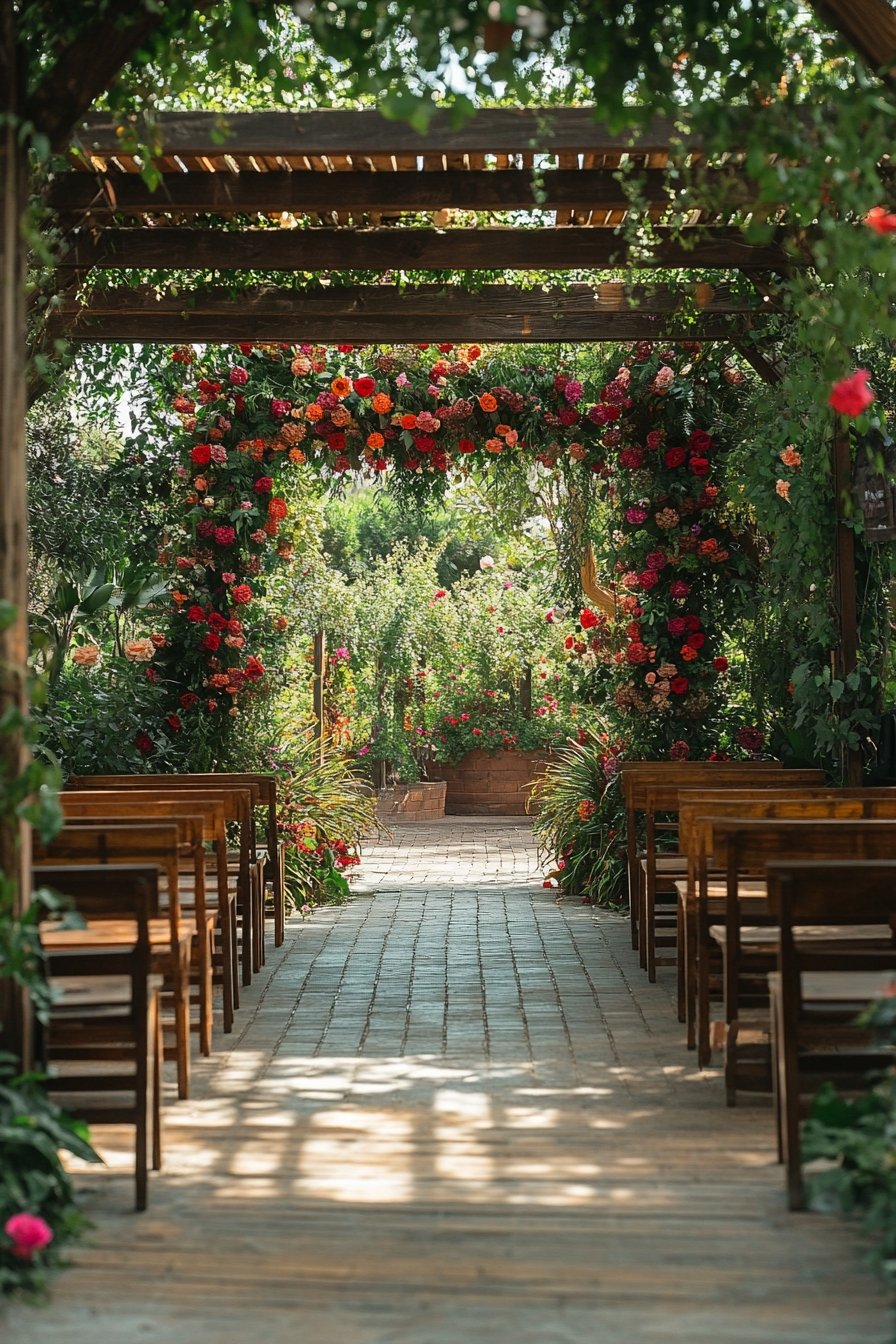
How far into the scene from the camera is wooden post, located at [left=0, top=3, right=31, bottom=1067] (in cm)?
367

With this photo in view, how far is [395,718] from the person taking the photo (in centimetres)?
1789

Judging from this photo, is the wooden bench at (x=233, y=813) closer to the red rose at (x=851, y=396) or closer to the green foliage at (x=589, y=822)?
the green foliage at (x=589, y=822)

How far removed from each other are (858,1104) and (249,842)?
3.93m

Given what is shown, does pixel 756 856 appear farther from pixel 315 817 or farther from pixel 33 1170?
pixel 315 817

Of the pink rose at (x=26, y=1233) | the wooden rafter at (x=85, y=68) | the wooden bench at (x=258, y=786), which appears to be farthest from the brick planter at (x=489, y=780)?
the pink rose at (x=26, y=1233)

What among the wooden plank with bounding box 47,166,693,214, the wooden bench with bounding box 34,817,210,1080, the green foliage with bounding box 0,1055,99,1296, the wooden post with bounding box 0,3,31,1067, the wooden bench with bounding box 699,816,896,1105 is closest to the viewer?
the green foliage with bounding box 0,1055,99,1296

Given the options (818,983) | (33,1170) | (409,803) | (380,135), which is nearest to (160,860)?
(33,1170)

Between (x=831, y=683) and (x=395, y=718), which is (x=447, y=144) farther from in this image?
(x=395, y=718)

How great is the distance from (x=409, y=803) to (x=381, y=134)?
40.5 feet

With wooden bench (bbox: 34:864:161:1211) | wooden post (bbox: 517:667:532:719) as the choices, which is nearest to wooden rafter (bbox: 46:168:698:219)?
wooden bench (bbox: 34:864:161:1211)

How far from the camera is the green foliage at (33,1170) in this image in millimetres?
3240

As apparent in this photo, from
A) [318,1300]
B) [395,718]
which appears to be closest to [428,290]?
[318,1300]

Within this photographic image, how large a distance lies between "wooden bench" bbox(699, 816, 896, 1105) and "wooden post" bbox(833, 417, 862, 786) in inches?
106

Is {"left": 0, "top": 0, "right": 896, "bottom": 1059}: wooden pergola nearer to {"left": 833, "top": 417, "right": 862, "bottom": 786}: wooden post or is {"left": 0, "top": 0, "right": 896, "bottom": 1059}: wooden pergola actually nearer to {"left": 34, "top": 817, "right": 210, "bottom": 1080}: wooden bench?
{"left": 833, "top": 417, "right": 862, "bottom": 786}: wooden post
